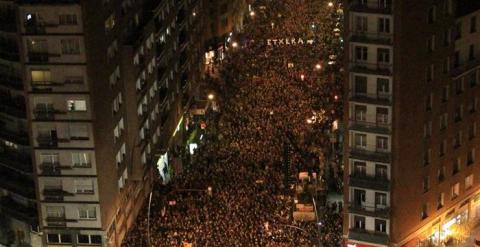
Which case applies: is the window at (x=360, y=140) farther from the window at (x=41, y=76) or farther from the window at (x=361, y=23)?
the window at (x=41, y=76)

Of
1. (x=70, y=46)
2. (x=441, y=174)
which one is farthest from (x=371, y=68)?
(x=70, y=46)

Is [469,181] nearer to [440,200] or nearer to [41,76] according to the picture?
[440,200]

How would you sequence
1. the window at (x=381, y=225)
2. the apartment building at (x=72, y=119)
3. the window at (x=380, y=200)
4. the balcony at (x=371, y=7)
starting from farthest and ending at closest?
the window at (x=381, y=225)
the window at (x=380, y=200)
the apartment building at (x=72, y=119)
the balcony at (x=371, y=7)

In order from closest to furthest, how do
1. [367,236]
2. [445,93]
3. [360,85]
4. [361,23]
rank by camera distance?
[361,23] < [360,85] < [367,236] < [445,93]

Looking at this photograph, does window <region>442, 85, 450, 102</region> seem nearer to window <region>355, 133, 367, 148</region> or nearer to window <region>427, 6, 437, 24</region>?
window <region>427, 6, 437, 24</region>

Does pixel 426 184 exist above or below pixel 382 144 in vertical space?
below

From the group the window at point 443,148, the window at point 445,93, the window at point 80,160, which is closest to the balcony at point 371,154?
the window at point 443,148

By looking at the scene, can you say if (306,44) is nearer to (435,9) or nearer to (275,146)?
(275,146)

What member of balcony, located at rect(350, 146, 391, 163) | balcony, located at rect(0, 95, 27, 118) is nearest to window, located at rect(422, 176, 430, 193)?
balcony, located at rect(350, 146, 391, 163)
